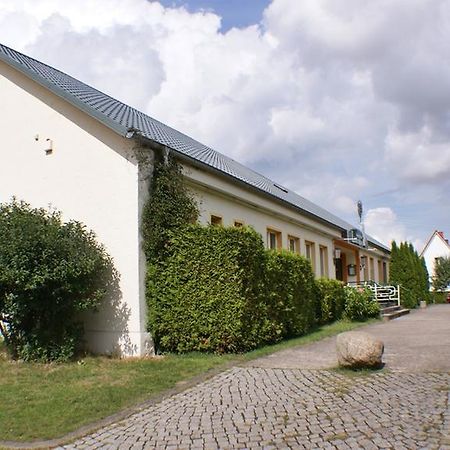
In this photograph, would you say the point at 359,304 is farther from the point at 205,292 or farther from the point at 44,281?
the point at 44,281

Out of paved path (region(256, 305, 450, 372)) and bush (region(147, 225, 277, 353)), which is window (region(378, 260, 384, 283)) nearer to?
paved path (region(256, 305, 450, 372))

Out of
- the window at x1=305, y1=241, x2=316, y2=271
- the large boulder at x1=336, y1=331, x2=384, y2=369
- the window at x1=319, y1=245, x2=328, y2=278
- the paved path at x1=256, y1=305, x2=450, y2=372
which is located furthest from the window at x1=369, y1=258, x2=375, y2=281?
the large boulder at x1=336, y1=331, x2=384, y2=369

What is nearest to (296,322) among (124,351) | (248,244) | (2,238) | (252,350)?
(252,350)

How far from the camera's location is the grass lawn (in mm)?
6195

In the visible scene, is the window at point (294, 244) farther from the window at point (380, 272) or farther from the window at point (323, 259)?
the window at point (380, 272)

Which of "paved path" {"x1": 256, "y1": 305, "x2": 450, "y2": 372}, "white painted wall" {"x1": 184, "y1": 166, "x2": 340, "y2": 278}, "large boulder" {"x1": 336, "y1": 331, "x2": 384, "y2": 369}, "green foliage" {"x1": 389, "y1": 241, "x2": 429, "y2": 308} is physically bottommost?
"paved path" {"x1": 256, "y1": 305, "x2": 450, "y2": 372}

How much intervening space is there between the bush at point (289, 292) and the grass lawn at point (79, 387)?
115 centimetres

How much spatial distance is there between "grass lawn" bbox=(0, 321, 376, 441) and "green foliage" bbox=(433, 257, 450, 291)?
1617 inches

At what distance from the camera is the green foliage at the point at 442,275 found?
47688 mm

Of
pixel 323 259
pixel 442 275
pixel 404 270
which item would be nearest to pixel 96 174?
pixel 323 259

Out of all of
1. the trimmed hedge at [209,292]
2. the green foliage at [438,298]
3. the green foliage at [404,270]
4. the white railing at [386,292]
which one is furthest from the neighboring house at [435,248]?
the trimmed hedge at [209,292]

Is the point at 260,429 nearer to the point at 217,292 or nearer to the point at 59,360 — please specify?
the point at 217,292

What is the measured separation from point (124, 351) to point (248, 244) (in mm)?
3295

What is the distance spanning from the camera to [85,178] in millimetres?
11359
